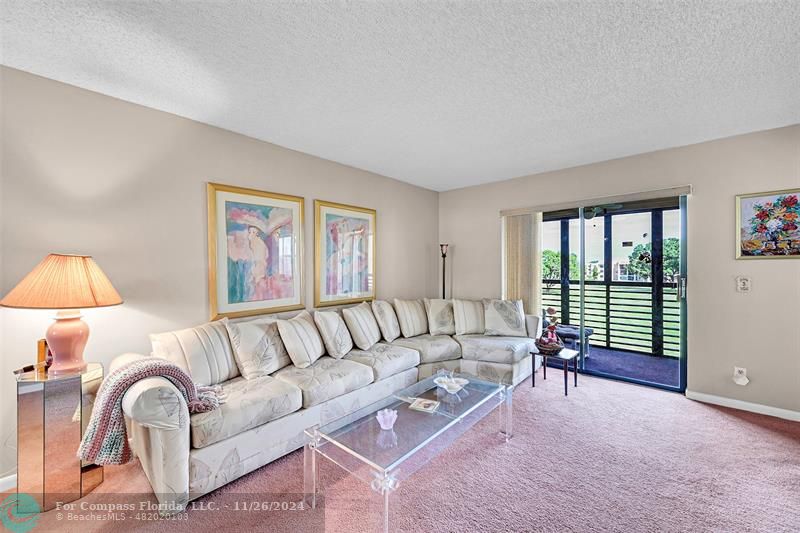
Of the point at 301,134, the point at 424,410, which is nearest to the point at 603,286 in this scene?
the point at 424,410

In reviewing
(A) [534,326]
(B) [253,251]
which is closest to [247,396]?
(B) [253,251]

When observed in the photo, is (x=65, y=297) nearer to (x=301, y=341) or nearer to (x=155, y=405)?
(x=155, y=405)

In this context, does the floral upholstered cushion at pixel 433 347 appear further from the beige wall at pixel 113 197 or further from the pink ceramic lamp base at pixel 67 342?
the pink ceramic lamp base at pixel 67 342

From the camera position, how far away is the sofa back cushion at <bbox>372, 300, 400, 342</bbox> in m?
3.55

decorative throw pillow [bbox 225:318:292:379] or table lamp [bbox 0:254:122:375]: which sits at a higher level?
table lamp [bbox 0:254:122:375]

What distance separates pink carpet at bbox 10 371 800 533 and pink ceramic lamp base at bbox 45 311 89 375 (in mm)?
743

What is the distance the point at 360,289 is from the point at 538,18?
296cm

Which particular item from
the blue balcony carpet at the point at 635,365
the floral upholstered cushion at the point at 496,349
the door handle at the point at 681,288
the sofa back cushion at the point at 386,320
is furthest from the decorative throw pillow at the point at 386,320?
the door handle at the point at 681,288

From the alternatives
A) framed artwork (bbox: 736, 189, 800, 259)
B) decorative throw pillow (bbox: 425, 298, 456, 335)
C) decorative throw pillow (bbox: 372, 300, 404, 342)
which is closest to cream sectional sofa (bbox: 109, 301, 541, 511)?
decorative throw pillow (bbox: 372, 300, 404, 342)

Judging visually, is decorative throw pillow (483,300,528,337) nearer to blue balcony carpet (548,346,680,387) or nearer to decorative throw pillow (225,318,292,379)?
blue balcony carpet (548,346,680,387)

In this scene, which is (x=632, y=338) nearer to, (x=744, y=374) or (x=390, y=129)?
(x=744, y=374)

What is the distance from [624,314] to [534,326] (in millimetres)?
970

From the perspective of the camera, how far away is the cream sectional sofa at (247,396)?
1677 mm

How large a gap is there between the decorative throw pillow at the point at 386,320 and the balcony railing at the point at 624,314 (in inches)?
79.3
